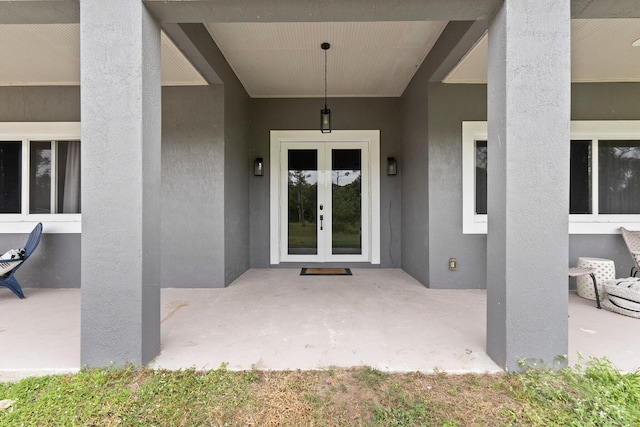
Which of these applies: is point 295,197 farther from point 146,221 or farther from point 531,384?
point 531,384

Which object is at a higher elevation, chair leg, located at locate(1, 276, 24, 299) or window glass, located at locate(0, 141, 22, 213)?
window glass, located at locate(0, 141, 22, 213)

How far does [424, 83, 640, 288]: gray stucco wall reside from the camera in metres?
4.09

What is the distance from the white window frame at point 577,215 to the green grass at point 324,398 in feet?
7.65

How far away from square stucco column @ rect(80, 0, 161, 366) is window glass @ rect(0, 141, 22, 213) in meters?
3.58

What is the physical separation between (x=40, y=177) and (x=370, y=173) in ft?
16.8

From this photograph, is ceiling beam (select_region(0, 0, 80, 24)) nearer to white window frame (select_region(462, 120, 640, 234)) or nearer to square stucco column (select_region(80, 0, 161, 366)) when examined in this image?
square stucco column (select_region(80, 0, 161, 366))

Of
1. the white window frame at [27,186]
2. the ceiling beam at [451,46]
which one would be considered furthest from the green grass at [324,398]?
the white window frame at [27,186]

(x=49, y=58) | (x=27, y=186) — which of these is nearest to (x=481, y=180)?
(x=49, y=58)

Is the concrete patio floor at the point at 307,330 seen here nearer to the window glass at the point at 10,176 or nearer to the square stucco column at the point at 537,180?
the square stucco column at the point at 537,180

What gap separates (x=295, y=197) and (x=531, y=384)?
4264 mm

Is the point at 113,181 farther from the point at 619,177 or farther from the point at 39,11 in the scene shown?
the point at 619,177

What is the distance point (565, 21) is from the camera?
6.61ft

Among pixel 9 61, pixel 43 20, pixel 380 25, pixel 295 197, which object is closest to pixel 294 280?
pixel 295 197

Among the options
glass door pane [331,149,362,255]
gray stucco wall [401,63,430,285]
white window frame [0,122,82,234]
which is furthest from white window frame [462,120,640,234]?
white window frame [0,122,82,234]
